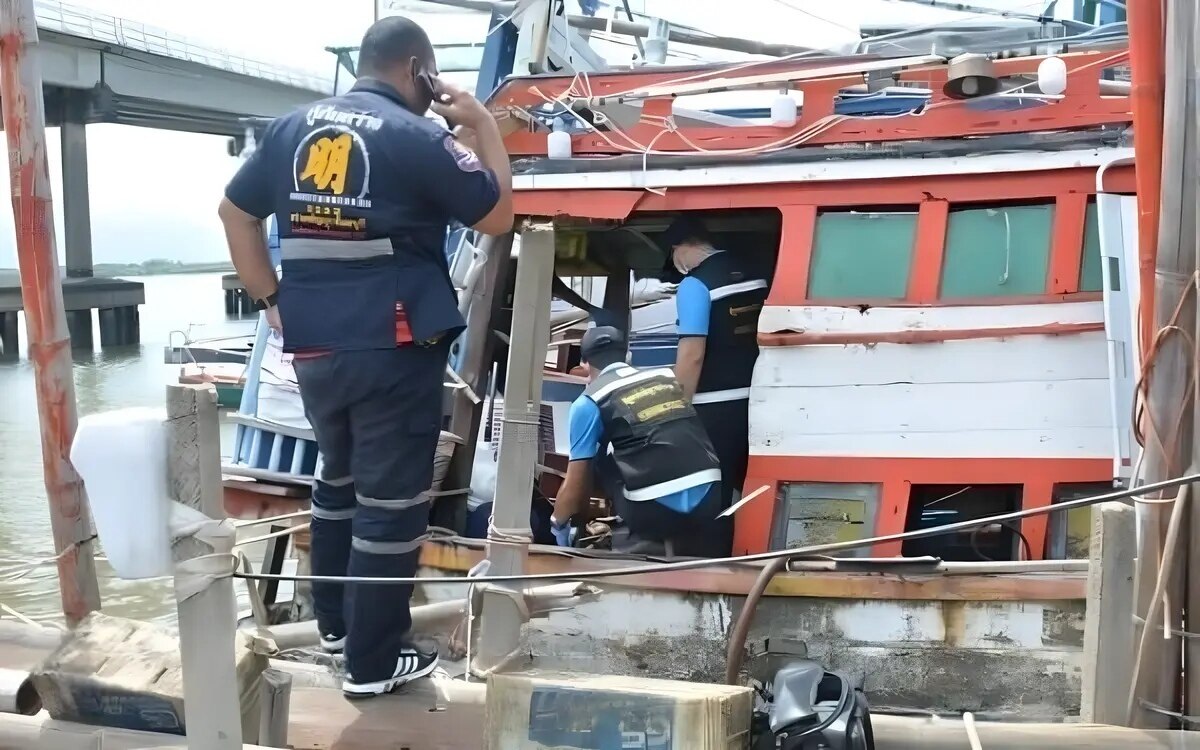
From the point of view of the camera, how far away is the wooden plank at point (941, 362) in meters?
4.16

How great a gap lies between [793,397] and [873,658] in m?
1.10

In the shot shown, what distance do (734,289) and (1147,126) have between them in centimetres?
247

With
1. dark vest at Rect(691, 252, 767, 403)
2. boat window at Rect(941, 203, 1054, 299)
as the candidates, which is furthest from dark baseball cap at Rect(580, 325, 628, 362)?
boat window at Rect(941, 203, 1054, 299)

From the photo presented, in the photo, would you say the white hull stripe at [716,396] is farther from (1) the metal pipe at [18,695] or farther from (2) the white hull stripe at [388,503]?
(1) the metal pipe at [18,695]

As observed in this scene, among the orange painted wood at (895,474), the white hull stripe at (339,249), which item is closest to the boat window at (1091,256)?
the orange painted wood at (895,474)

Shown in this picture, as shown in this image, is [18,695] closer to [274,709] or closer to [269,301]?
[274,709]

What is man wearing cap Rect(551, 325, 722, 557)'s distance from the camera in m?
4.34

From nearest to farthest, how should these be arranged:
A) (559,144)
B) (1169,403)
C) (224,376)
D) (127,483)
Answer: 1. (127,483)
2. (1169,403)
3. (559,144)
4. (224,376)

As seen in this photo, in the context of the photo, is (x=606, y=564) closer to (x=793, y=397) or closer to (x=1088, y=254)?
(x=793, y=397)

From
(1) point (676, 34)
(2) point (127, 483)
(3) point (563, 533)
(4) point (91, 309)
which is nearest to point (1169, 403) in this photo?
(2) point (127, 483)

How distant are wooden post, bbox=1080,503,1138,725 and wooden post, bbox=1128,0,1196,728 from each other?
27 mm

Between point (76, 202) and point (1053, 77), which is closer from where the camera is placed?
point (1053, 77)

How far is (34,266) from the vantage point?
309 centimetres

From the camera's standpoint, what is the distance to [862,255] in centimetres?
450
